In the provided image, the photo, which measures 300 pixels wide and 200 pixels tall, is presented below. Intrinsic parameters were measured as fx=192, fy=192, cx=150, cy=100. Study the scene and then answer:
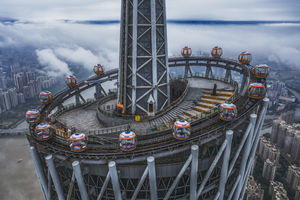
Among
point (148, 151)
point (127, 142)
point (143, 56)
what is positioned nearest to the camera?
point (127, 142)

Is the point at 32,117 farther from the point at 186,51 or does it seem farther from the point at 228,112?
the point at 186,51

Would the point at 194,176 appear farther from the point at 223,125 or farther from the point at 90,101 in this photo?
the point at 90,101

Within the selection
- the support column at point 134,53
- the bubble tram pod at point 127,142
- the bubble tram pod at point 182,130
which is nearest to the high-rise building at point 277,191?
the support column at point 134,53

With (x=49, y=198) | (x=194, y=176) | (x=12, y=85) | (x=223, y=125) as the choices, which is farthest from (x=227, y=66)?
(x=12, y=85)

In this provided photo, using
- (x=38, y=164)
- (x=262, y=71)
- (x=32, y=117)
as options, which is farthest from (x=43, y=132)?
(x=262, y=71)

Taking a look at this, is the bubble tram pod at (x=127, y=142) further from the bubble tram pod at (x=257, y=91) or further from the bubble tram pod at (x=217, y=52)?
the bubble tram pod at (x=217, y=52)

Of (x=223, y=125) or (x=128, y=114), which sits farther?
(x=128, y=114)
